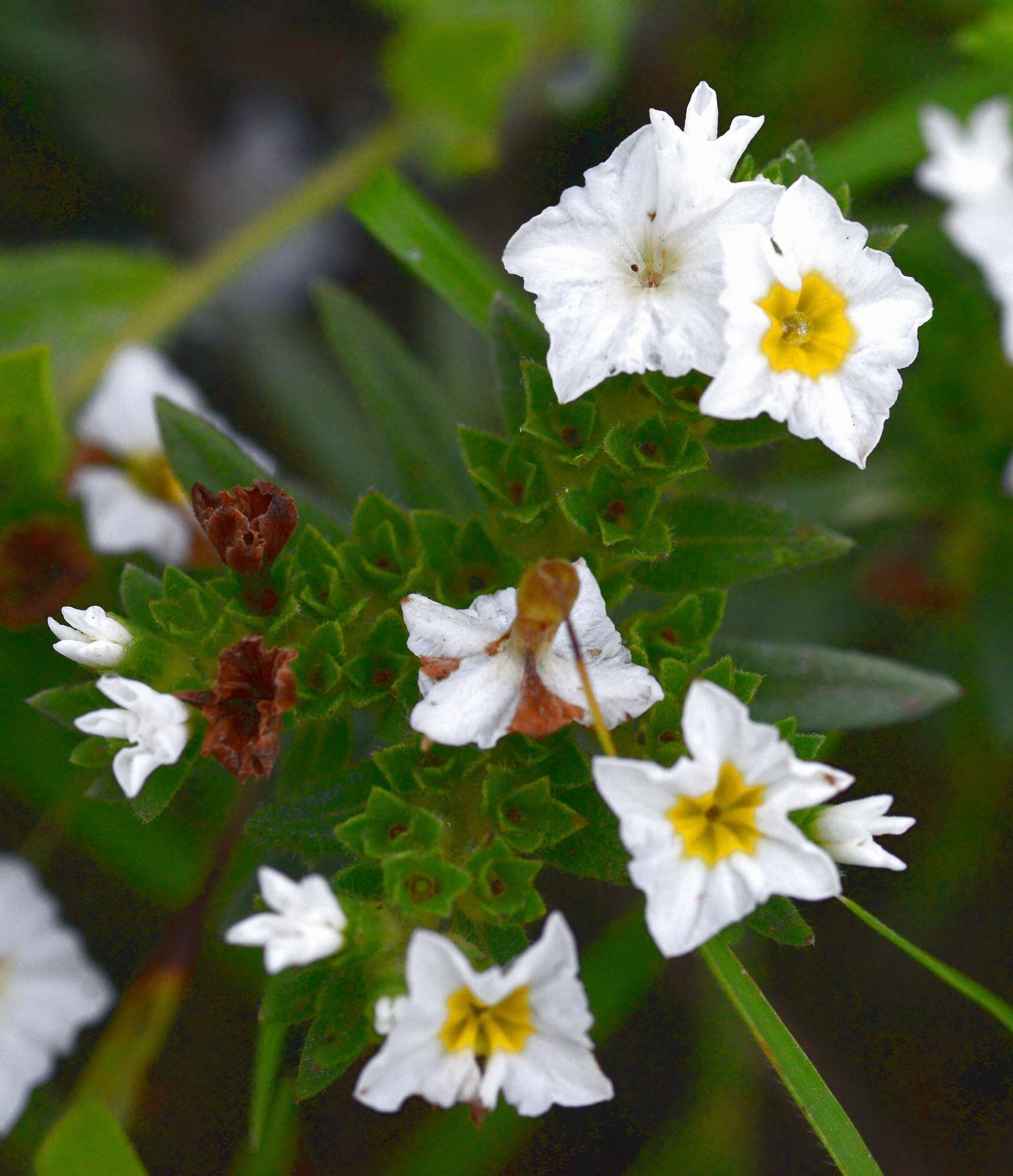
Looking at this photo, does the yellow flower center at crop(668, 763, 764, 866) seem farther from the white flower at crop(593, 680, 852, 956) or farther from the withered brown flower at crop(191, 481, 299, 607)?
the withered brown flower at crop(191, 481, 299, 607)

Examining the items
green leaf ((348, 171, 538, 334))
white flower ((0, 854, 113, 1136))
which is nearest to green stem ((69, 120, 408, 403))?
green leaf ((348, 171, 538, 334))

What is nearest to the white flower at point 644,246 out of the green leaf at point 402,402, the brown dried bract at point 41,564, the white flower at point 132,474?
the green leaf at point 402,402

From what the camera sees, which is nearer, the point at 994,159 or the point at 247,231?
the point at 994,159

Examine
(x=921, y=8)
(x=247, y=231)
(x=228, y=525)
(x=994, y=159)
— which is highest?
(x=921, y=8)

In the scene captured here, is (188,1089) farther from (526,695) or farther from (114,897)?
(526,695)

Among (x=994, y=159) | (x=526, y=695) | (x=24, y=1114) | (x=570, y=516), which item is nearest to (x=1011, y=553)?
(x=994, y=159)

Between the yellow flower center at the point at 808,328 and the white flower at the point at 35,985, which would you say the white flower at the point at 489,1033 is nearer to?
the yellow flower center at the point at 808,328
